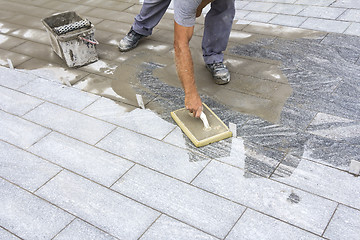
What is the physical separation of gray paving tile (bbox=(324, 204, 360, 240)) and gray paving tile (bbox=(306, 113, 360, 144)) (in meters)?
0.72

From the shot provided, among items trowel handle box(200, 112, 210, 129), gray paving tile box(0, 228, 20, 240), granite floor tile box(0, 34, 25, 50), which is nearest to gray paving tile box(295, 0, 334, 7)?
trowel handle box(200, 112, 210, 129)

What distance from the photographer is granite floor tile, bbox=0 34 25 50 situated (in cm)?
493

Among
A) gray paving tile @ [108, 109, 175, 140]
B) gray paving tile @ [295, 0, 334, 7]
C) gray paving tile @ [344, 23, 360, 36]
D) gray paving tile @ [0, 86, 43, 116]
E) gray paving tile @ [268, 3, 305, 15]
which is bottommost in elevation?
gray paving tile @ [344, 23, 360, 36]

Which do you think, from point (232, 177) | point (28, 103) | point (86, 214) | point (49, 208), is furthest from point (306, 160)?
point (28, 103)

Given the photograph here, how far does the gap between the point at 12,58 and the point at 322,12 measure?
3.98 m

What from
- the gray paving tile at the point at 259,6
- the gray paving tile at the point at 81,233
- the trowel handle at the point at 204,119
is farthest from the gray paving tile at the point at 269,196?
the gray paving tile at the point at 259,6

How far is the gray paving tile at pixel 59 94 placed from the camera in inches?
144

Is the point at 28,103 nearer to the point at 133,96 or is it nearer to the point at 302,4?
the point at 133,96

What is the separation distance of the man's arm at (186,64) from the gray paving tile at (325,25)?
229 centimetres

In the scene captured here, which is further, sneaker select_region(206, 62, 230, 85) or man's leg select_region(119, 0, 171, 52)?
man's leg select_region(119, 0, 171, 52)

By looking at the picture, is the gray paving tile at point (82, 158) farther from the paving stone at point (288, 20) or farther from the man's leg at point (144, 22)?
the paving stone at point (288, 20)

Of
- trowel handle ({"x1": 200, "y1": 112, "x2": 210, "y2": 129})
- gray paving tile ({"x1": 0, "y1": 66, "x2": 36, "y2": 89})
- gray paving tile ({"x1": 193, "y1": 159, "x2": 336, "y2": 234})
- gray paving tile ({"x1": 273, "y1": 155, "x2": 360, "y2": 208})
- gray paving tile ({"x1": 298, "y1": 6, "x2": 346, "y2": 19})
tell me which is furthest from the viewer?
gray paving tile ({"x1": 298, "y1": 6, "x2": 346, "y2": 19})

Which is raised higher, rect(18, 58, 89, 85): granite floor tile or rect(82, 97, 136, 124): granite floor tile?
rect(18, 58, 89, 85): granite floor tile

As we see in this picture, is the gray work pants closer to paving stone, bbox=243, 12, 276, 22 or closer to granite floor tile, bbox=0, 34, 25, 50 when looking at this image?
paving stone, bbox=243, 12, 276, 22
